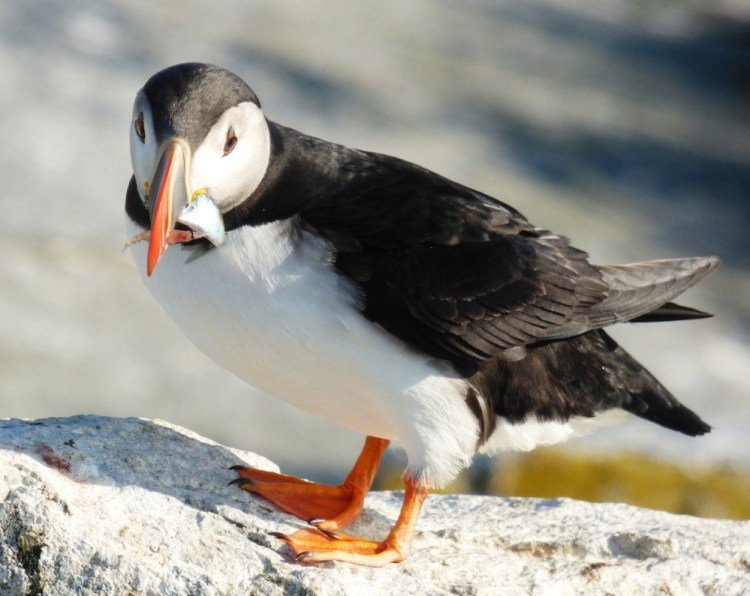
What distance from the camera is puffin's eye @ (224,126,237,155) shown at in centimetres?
393

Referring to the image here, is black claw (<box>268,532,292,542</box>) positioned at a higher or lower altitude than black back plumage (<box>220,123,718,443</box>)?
lower

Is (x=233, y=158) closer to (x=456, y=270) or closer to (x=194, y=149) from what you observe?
(x=194, y=149)

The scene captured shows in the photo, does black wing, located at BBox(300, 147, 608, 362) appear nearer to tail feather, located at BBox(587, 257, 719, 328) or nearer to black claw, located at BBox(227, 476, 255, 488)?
tail feather, located at BBox(587, 257, 719, 328)

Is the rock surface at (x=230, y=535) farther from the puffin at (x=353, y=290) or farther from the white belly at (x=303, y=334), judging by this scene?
the white belly at (x=303, y=334)

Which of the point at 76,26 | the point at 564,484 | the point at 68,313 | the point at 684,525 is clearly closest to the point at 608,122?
the point at 76,26

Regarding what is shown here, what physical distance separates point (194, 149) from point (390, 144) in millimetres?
10445

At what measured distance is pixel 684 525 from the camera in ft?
16.0

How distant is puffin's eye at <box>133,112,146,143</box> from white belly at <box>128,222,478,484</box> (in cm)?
41

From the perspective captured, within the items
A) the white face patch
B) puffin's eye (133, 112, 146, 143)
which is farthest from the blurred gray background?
puffin's eye (133, 112, 146, 143)

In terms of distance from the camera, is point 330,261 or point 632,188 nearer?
point 330,261

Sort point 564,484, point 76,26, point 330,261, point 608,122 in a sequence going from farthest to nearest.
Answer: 1. point 608,122
2. point 76,26
3. point 564,484
4. point 330,261

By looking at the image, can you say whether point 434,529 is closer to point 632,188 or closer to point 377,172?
point 377,172

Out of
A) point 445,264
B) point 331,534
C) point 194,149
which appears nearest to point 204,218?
point 194,149

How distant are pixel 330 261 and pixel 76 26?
39.3ft
